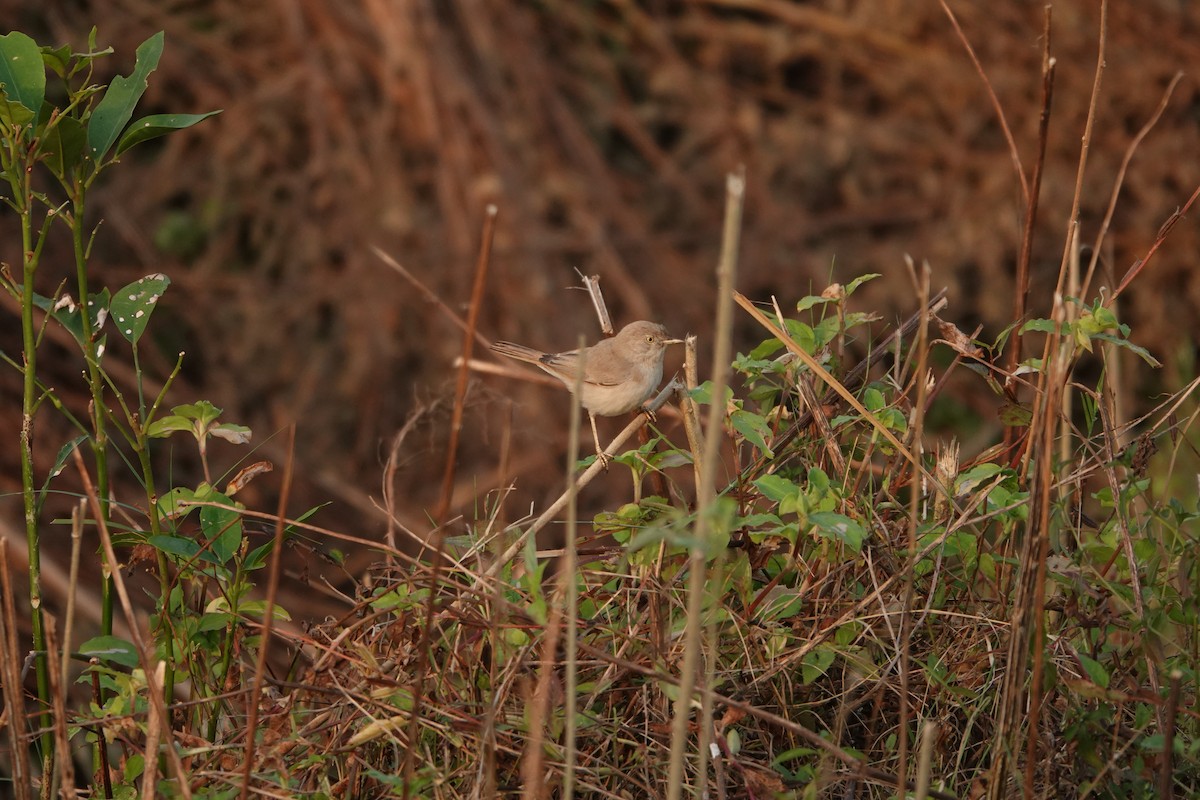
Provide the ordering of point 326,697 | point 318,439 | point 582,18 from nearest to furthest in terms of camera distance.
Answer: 1. point 326,697
2. point 318,439
3. point 582,18

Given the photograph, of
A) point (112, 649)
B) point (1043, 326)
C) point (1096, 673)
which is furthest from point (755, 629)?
point (112, 649)

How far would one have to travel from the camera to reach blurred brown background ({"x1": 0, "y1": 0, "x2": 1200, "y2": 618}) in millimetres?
5938

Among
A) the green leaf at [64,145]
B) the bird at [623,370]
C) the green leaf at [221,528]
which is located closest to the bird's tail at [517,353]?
the bird at [623,370]

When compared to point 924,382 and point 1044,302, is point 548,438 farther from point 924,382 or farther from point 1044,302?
point 924,382

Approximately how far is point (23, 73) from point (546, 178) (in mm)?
4280

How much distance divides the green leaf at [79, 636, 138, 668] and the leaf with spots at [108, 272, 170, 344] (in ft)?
1.38

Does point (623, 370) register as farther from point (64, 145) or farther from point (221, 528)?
point (64, 145)

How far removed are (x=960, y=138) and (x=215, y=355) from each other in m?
3.76

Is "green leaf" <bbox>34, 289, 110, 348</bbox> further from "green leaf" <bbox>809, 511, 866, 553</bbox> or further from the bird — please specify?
the bird

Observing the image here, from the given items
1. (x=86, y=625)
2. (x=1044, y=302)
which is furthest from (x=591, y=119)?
(x=86, y=625)

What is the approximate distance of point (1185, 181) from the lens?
246 inches

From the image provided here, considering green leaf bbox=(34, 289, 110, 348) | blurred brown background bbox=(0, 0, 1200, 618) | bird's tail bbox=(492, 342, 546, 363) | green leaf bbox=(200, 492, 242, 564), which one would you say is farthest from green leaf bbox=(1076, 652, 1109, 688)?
blurred brown background bbox=(0, 0, 1200, 618)

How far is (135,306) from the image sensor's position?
1.93 m

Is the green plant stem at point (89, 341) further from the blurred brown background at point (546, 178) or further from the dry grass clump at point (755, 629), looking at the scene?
the blurred brown background at point (546, 178)
